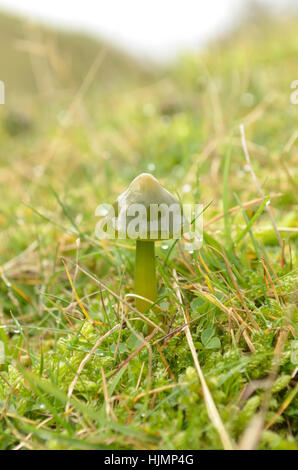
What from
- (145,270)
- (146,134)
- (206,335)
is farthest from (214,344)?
(146,134)

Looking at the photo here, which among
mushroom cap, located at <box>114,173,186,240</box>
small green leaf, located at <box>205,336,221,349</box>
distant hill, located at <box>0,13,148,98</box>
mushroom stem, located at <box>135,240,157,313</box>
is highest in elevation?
distant hill, located at <box>0,13,148,98</box>

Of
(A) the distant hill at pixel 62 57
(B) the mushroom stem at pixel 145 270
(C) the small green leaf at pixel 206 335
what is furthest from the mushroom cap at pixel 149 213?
(A) the distant hill at pixel 62 57

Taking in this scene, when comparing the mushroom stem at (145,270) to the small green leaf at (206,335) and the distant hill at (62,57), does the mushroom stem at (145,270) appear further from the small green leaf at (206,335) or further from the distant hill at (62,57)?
the distant hill at (62,57)

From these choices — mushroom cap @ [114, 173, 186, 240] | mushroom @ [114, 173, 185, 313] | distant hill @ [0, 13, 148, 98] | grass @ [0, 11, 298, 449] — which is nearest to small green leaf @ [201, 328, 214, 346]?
grass @ [0, 11, 298, 449]

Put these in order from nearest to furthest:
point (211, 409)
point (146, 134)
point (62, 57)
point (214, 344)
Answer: point (211, 409)
point (214, 344)
point (146, 134)
point (62, 57)

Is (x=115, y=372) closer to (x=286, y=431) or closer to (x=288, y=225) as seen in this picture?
(x=286, y=431)

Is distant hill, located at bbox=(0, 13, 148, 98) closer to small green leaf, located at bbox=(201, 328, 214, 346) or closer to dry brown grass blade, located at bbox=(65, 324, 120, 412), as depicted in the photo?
dry brown grass blade, located at bbox=(65, 324, 120, 412)

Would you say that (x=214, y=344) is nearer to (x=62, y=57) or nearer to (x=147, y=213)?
(x=147, y=213)
